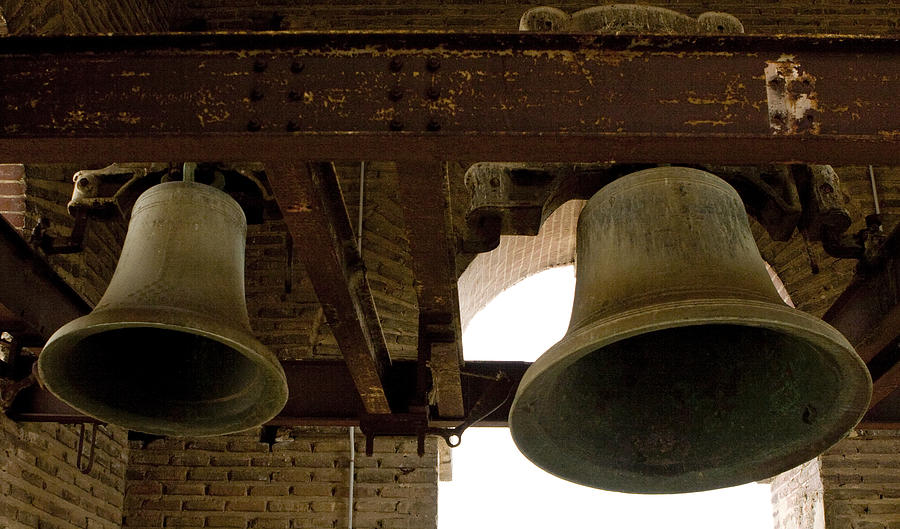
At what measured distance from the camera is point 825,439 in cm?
283

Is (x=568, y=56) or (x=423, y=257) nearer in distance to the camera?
(x=568, y=56)

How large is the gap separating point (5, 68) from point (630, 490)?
1.95m

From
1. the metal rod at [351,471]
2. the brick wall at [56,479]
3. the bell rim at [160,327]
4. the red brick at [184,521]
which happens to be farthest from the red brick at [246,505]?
the bell rim at [160,327]

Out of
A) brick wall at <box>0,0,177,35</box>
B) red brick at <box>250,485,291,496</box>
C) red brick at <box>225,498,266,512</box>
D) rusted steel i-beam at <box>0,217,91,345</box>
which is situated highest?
brick wall at <box>0,0,177,35</box>

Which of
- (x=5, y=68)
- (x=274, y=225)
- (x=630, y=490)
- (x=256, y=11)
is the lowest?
(x=630, y=490)

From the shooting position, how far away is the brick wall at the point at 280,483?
5070mm

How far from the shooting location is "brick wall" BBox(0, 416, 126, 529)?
4.20 metres

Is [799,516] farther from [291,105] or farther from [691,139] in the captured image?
[291,105]

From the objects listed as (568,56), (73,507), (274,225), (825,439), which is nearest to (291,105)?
(568,56)

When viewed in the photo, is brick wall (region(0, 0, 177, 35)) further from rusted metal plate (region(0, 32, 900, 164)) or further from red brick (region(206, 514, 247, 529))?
red brick (region(206, 514, 247, 529))

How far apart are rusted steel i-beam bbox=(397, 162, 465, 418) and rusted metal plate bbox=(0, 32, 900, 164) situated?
168 millimetres

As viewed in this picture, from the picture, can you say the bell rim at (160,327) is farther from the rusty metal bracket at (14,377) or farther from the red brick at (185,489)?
the red brick at (185,489)

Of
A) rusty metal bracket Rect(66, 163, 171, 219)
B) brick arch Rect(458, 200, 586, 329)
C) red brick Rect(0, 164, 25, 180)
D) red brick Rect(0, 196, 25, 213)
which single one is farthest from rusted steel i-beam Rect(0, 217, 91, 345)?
brick arch Rect(458, 200, 586, 329)

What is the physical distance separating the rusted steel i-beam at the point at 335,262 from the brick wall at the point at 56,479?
1516mm
